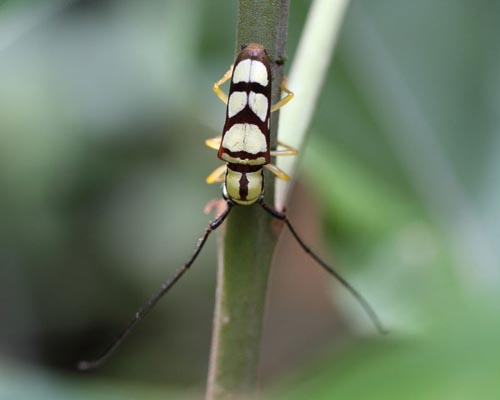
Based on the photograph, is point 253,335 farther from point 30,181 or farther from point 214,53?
point 30,181

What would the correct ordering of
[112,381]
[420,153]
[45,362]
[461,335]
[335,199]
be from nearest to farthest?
[461,335] < [335,199] < [420,153] < [112,381] < [45,362]

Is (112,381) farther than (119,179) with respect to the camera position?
No

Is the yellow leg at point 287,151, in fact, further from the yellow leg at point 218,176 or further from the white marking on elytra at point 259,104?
the yellow leg at point 218,176

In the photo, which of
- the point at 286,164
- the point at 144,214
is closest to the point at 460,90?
the point at 286,164

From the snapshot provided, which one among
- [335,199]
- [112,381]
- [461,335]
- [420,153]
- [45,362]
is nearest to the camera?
[461,335]

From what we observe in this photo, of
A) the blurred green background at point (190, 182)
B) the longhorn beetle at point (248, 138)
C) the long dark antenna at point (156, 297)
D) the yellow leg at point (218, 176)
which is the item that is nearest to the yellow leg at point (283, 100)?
the longhorn beetle at point (248, 138)

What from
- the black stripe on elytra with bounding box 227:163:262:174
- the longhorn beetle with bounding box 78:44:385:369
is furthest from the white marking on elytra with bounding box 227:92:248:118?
the black stripe on elytra with bounding box 227:163:262:174

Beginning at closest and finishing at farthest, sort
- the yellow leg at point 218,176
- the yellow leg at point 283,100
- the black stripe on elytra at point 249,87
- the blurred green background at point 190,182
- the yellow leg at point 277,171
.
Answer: the yellow leg at point 283,100 → the yellow leg at point 277,171 → the black stripe on elytra at point 249,87 → the yellow leg at point 218,176 → the blurred green background at point 190,182

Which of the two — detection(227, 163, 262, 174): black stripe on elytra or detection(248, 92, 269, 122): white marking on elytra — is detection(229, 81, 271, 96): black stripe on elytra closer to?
detection(248, 92, 269, 122): white marking on elytra
